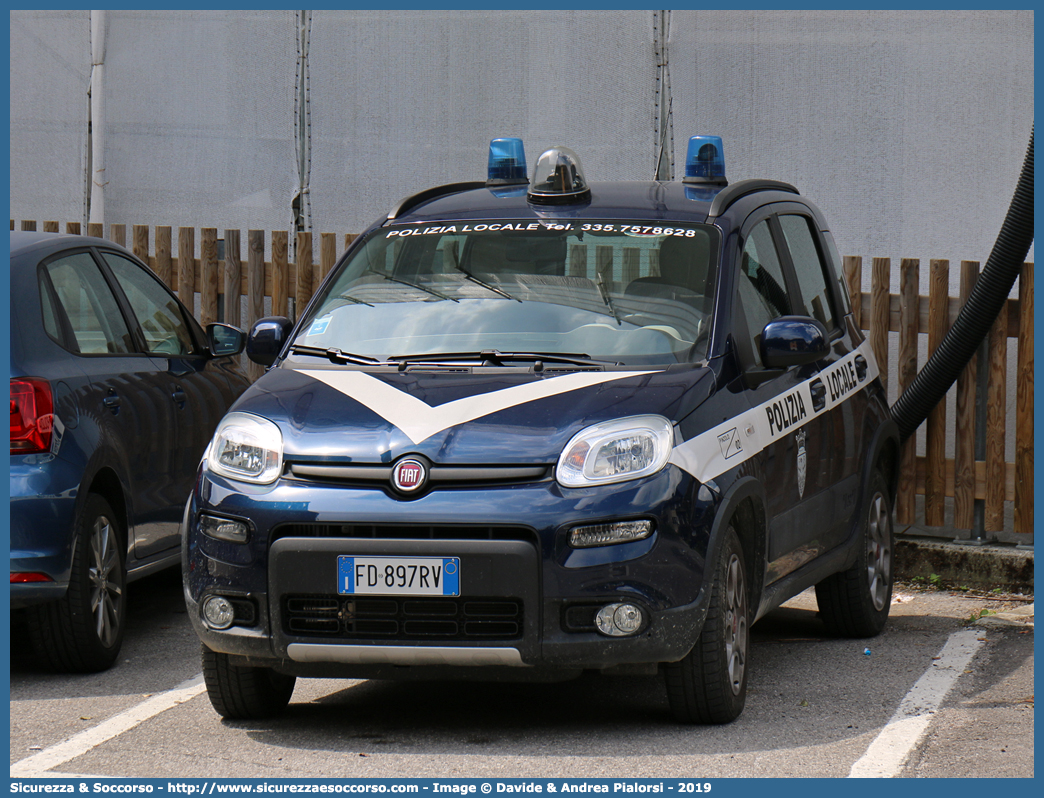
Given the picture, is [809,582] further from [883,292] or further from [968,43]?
A: [968,43]

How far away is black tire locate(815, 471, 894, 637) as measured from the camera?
21.4 feet

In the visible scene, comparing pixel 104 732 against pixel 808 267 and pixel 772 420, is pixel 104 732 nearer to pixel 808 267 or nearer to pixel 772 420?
pixel 772 420

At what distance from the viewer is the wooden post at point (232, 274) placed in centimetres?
951

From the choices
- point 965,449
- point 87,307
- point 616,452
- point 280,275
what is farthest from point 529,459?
point 280,275

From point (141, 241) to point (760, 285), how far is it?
5.39m

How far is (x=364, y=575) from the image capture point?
4496 millimetres

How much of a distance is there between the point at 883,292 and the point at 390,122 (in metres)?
3.57

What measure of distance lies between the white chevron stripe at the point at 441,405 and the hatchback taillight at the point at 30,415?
48.6 inches

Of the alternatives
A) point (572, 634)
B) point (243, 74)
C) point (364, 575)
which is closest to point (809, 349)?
point (572, 634)

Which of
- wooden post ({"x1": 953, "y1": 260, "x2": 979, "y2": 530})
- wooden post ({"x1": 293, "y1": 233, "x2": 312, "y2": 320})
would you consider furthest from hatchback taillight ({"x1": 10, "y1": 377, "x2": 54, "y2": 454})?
wooden post ({"x1": 953, "y1": 260, "x2": 979, "y2": 530})

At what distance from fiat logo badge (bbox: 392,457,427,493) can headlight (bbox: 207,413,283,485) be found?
401 mm

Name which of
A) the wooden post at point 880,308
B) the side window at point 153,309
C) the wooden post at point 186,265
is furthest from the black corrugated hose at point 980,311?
the wooden post at point 186,265

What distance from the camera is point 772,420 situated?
Answer: 536cm

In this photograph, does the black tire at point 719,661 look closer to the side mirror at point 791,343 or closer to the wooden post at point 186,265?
the side mirror at point 791,343
